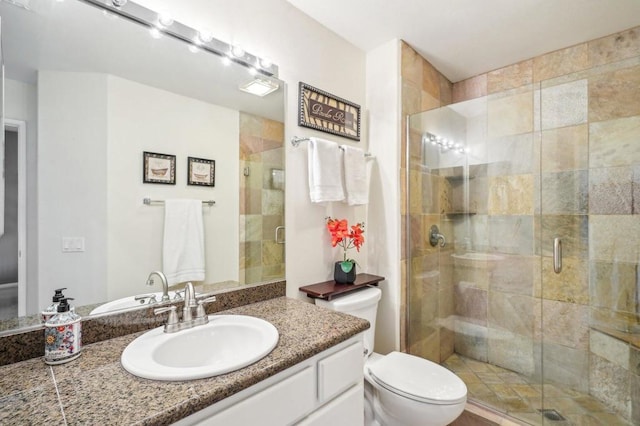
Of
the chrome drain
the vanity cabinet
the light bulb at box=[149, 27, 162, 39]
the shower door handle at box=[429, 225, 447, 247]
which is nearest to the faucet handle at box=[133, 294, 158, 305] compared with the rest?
the vanity cabinet

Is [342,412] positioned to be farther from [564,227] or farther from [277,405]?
[564,227]

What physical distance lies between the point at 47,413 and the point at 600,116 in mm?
2790

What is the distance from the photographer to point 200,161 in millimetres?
1300

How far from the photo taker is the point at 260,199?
1.53m

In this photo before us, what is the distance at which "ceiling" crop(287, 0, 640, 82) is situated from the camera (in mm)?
1679

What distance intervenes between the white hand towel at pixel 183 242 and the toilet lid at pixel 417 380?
103 centimetres

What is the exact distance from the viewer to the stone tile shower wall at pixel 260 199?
57.6 inches

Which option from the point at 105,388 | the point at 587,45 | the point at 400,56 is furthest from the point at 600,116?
the point at 105,388

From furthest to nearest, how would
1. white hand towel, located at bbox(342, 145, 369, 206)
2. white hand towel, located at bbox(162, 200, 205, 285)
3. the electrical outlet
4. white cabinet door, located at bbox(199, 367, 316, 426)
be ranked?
1. white hand towel, located at bbox(342, 145, 369, 206)
2. white hand towel, located at bbox(162, 200, 205, 285)
3. the electrical outlet
4. white cabinet door, located at bbox(199, 367, 316, 426)

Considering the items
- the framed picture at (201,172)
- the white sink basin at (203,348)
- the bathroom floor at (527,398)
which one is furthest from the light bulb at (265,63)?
the bathroom floor at (527,398)

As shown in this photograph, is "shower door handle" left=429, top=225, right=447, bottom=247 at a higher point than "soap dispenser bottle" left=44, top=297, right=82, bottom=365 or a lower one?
higher

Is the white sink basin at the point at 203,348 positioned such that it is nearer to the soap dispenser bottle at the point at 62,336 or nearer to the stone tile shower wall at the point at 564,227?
the soap dispenser bottle at the point at 62,336

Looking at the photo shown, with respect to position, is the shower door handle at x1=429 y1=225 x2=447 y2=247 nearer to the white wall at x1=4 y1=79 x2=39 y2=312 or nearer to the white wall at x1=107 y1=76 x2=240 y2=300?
the white wall at x1=107 y1=76 x2=240 y2=300

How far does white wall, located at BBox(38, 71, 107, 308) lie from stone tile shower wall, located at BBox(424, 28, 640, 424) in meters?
1.77
